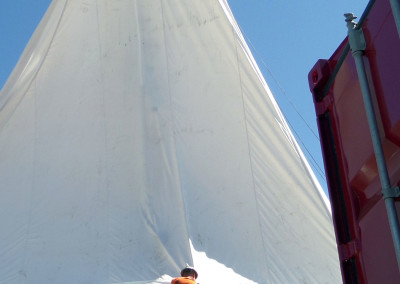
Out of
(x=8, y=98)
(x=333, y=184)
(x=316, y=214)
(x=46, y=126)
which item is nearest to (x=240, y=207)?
(x=316, y=214)

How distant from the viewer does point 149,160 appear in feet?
18.4

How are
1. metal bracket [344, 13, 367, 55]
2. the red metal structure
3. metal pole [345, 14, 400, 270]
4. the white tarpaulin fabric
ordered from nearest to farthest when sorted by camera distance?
metal pole [345, 14, 400, 270] → the red metal structure → metal bracket [344, 13, 367, 55] → the white tarpaulin fabric

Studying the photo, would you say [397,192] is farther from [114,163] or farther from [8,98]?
[8,98]

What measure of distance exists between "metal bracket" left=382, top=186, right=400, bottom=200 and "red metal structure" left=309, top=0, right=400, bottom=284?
20 millimetres

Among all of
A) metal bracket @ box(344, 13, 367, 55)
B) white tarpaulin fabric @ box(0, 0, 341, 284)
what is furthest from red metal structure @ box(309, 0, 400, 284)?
white tarpaulin fabric @ box(0, 0, 341, 284)

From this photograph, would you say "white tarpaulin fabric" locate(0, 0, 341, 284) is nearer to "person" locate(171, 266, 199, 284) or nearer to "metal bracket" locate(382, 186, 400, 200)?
"person" locate(171, 266, 199, 284)

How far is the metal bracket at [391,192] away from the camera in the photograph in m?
1.79

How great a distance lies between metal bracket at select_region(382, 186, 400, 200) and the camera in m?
1.79

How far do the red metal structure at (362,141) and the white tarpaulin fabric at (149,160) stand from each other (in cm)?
278

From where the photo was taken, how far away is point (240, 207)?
211 inches

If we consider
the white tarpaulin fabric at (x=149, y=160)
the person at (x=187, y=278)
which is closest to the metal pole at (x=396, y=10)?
the person at (x=187, y=278)

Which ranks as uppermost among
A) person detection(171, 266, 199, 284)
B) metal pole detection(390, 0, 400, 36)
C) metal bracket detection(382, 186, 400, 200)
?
metal pole detection(390, 0, 400, 36)

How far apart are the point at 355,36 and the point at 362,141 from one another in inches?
13.5

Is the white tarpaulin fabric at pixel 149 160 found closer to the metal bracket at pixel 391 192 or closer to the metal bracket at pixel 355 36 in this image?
the metal bracket at pixel 355 36
